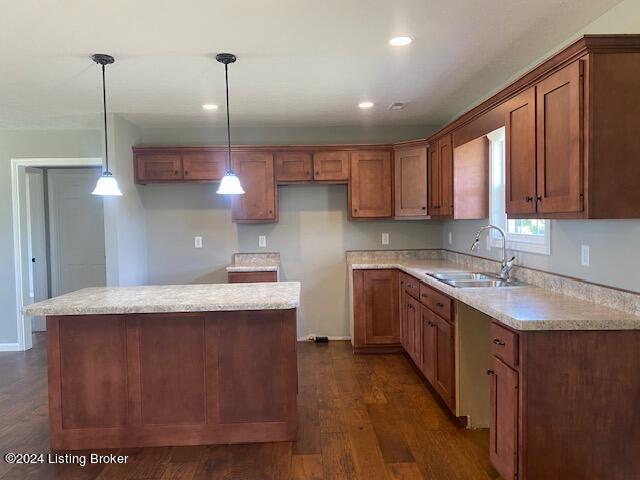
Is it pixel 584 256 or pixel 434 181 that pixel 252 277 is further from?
pixel 584 256

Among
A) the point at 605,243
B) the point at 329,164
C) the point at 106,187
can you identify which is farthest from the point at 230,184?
the point at 605,243

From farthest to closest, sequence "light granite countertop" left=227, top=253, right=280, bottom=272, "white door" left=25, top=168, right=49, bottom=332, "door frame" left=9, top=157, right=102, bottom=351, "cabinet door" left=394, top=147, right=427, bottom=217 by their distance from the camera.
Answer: "white door" left=25, top=168, right=49, bottom=332 < "light granite countertop" left=227, top=253, right=280, bottom=272 < "door frame" left=9, top=157, right=102, bottom=351 < "cabinet door" left=394, top=147, right=427, bottom=217

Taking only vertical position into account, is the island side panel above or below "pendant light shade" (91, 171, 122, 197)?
below

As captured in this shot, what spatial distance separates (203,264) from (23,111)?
2.25m

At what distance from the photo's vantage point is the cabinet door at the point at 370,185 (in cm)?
463

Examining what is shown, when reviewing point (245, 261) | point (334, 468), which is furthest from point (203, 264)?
point (334, 468)

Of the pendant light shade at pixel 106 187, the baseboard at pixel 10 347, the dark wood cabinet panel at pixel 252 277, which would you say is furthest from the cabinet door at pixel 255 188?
the baseboard at pixel 10 347

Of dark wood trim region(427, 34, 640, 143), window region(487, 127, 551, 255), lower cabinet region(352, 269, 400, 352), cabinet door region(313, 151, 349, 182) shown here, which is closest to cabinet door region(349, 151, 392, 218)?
cabinet door region(313, 151, 349, 182)

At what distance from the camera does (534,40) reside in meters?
2.65

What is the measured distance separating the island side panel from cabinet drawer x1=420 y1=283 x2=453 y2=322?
1.05m

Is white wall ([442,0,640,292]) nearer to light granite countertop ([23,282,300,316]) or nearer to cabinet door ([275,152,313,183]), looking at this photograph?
light granite countertop ([23,282,300,316])

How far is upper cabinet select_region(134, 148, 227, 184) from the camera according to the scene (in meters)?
4.55

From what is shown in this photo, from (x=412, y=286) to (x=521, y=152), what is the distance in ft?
5.66

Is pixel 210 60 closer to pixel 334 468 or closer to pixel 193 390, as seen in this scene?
pixel 193 390
